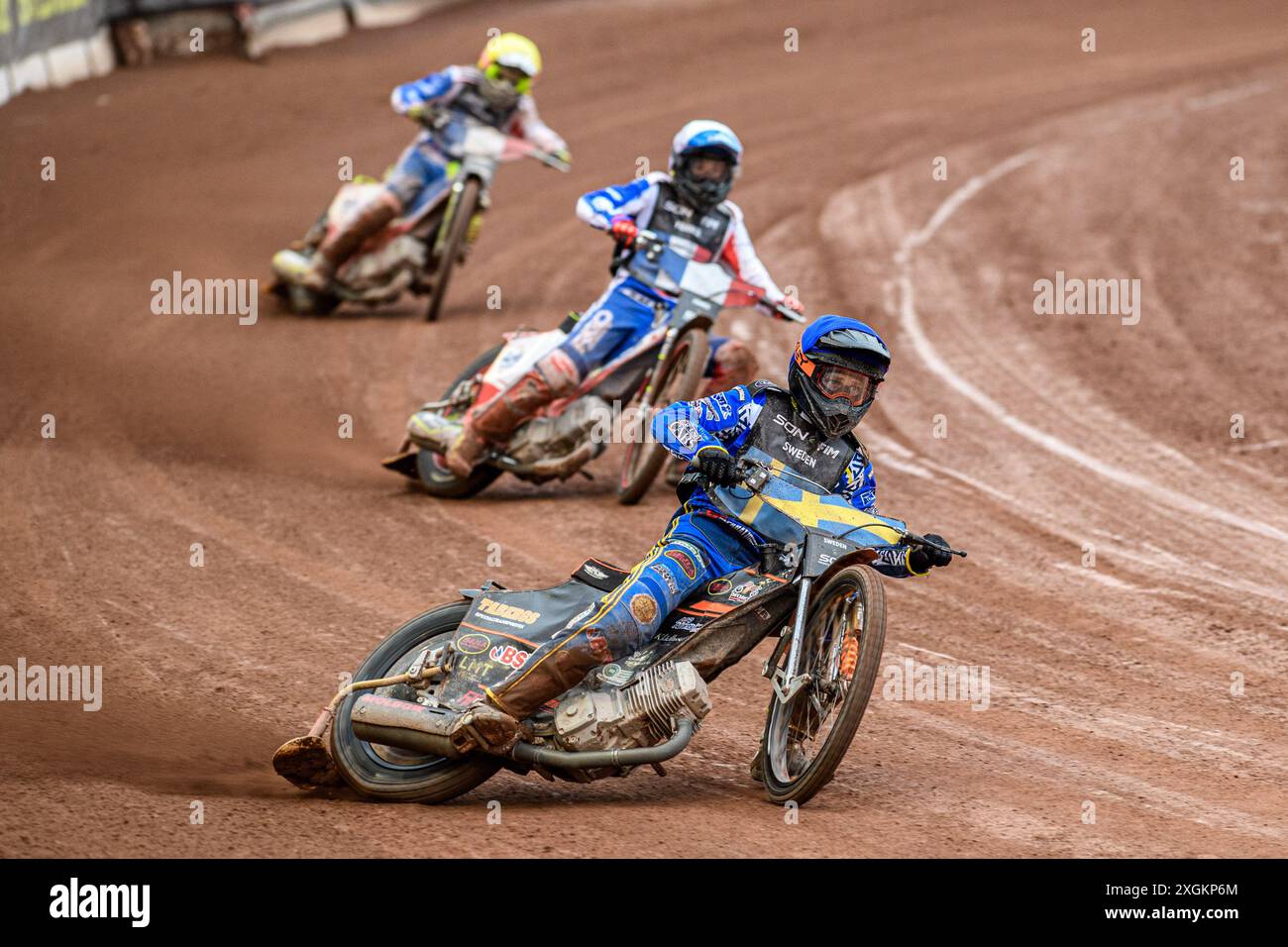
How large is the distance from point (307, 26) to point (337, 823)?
21.5 m

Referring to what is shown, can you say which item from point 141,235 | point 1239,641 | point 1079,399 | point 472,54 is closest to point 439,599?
point 1239,641

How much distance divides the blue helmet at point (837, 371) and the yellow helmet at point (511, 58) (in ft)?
30.6

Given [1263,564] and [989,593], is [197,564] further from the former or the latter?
[1263,564]

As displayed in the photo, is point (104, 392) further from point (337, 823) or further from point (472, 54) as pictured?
point (472, 54)

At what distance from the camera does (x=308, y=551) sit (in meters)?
10.2

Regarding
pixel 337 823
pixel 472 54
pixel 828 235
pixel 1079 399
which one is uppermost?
pixel 472 54

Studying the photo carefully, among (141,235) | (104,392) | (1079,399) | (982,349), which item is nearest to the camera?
(104,392)

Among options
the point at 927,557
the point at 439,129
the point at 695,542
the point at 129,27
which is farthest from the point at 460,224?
the point at 129,27

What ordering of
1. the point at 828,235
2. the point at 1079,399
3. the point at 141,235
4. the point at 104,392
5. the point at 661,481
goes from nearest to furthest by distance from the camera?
the point at 661,481 → the point at 104,392 → the point at 1079,399 → the point at 141,235 → the point at 828,235

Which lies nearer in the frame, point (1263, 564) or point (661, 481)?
point (1263, 564)

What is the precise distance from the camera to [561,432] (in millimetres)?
11562

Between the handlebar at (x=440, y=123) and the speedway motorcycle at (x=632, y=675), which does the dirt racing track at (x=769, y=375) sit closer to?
the speedway motorcycle at (x=632, y=675)

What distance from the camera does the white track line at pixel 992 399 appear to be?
38.4ft

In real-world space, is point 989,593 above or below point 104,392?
below
